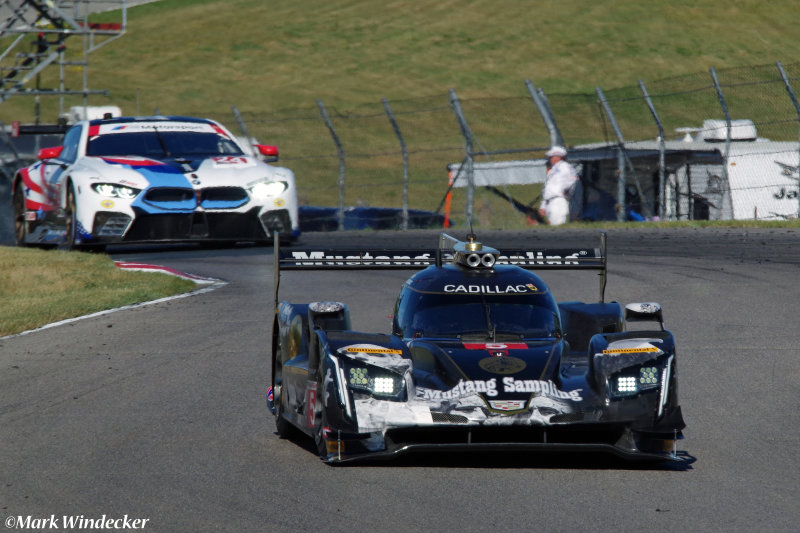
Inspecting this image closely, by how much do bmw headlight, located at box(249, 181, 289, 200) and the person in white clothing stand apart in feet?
20.0

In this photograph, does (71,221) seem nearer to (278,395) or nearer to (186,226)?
(186,226)

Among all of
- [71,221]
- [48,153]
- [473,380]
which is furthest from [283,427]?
[48,153]

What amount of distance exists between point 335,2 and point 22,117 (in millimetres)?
30508

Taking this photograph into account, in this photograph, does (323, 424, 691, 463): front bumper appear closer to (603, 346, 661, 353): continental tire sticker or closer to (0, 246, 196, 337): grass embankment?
(603, 346, 661, 353): continental tire sticker

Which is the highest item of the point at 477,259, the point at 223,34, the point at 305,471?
the point at 223,34

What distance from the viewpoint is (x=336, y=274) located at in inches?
588

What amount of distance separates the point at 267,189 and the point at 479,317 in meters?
9.03

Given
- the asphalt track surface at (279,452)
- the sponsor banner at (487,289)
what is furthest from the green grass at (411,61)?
the sponsor banner at (487,289)

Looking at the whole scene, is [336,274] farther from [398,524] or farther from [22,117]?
[22,117]

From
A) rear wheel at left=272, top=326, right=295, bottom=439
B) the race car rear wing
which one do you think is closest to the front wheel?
the race car rear wing

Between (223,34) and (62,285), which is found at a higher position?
(223,34)

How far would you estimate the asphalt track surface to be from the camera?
523 centimetres

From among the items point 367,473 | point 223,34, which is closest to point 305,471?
point 367,473

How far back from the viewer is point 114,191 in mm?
15148
